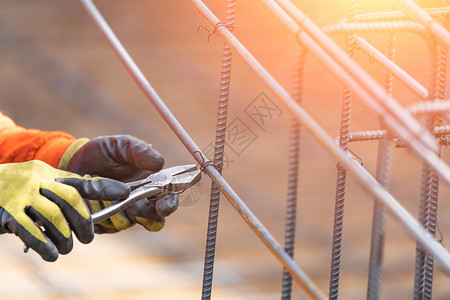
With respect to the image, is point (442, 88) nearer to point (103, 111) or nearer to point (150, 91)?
point (150, 91)

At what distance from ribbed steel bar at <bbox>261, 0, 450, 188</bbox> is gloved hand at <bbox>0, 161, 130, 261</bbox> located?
1.47ft

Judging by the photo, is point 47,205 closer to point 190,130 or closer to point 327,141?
point 327,141

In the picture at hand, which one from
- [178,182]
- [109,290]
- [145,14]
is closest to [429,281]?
[178,182]

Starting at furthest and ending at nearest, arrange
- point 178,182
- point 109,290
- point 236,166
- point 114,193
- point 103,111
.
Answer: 1. point 103,111
2. point 236,166
3. point 109,290
4. point 178,182
5. point 114,193

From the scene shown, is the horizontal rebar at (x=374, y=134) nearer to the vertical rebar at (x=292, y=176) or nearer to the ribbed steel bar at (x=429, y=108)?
the vertical rebar at (x=292, y=176)

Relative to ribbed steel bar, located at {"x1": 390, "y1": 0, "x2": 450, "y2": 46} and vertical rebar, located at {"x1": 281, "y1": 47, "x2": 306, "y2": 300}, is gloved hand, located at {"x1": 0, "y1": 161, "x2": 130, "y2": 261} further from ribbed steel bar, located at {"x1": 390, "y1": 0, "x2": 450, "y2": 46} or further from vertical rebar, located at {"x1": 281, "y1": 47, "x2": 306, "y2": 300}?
ribbed steel bar, located at {"x1": 390, "y1": 0, "x2": 450, "y2": 46}

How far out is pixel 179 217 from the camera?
10.3 feet

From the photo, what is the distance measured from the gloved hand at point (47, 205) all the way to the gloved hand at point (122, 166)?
0.60 ft

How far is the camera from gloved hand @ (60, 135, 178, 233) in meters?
1.13

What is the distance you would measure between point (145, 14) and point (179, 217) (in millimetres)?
1580

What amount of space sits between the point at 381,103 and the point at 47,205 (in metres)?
0.57

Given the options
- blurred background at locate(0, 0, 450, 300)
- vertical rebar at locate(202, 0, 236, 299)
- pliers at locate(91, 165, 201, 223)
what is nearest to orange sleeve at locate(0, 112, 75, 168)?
pliers at locate(91, 165, 201, 223)

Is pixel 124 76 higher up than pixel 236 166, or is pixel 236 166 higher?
pixel 124 76

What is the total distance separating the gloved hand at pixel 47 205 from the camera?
0.91 meters
